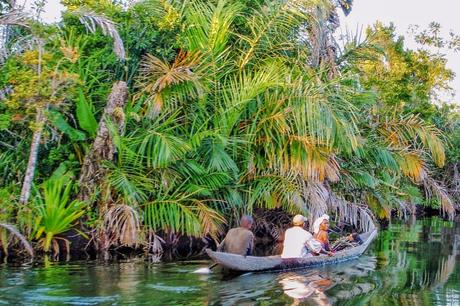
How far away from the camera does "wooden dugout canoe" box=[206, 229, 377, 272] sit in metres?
12.6

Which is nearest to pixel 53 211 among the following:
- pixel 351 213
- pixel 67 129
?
pixel 67 129

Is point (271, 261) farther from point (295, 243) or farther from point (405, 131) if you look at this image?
point (405, 131)

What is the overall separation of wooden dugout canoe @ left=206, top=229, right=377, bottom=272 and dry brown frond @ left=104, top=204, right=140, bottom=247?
9.34 feet

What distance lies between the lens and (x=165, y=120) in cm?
1686

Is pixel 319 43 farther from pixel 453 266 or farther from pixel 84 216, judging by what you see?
pixel 84 216

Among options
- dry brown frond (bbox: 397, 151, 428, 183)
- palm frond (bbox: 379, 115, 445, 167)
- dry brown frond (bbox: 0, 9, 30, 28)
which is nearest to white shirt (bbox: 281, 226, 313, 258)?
dry brown frond (bbox: 0, 9, 30, 28)

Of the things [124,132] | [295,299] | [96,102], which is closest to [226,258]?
[295,299]

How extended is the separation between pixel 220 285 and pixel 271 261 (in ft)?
6.24

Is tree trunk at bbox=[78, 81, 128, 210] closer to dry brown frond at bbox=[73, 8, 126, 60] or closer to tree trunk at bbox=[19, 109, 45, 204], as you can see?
dry brown frond at bbox=[73, 8, 126, 60]

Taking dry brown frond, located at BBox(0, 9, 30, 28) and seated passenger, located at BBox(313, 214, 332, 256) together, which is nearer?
dry brown frond, located at BBox(0, 9, 30, 28)

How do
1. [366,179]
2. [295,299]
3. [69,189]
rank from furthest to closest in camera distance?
1. [366,179]
2. [69,189]
3. [295,299]

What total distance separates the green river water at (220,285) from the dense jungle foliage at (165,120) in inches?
60.6

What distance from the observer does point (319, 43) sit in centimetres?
1984

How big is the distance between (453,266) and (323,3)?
299 inches
